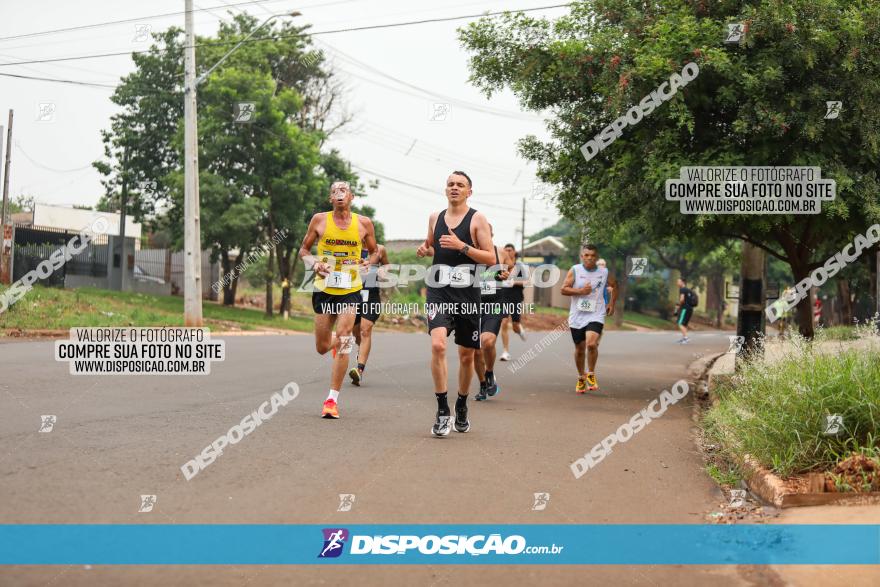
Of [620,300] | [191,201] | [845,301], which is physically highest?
[191,201]

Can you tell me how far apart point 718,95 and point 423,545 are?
8032mm

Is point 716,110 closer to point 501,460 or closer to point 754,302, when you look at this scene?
point 754,302

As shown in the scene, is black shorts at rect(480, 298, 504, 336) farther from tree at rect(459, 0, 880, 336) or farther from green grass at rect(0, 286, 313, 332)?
green grass at rect(0, 286, 313, 332)

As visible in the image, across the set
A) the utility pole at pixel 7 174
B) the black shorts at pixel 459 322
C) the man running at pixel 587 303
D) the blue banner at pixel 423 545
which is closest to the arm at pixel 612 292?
the man running at pixel 587 303

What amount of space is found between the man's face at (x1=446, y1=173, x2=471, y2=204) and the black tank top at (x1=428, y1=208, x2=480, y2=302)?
0.50ft

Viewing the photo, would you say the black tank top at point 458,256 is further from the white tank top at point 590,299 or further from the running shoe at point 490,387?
the white tank top at point 590,299

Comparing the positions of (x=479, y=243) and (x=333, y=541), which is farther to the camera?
(x=479, y=243)

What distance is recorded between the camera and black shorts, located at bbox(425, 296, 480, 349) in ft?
26.4

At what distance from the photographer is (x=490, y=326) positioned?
11.6 meters

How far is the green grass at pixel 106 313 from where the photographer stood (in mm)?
22533

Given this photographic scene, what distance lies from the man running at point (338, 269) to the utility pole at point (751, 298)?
7.02 metres

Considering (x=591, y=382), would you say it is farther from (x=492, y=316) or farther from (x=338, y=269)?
(x=338, y=269)

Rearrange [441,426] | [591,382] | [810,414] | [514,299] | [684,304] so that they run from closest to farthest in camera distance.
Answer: [810,414] < [441,426] < [591,382] < [514,299] < [684,304]

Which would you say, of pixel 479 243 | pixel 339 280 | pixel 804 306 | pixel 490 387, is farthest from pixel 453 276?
pixel 804 306
